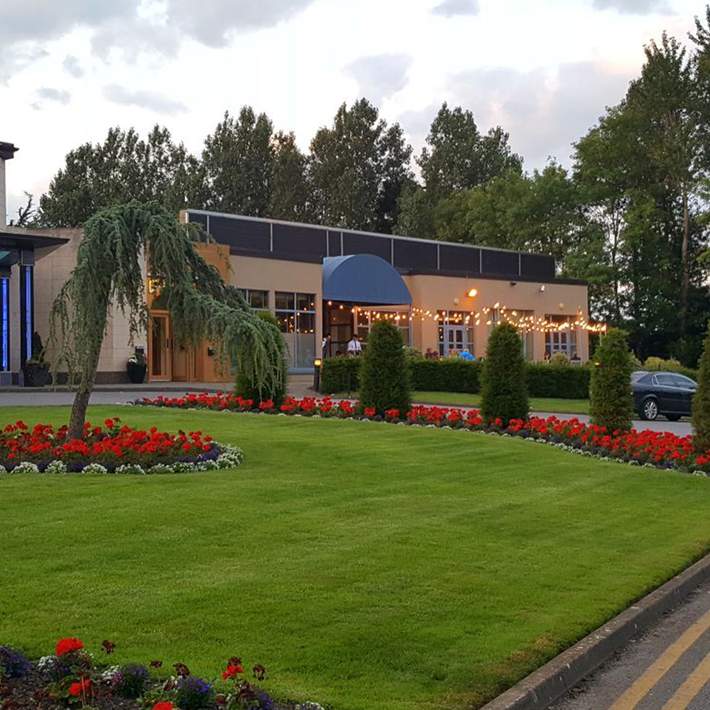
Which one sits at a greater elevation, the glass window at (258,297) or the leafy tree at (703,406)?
the glass window at (258,297)

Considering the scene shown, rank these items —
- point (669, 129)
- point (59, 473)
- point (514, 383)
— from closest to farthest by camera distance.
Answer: point (59, 473)
point (514, 383)
point (669, 129)

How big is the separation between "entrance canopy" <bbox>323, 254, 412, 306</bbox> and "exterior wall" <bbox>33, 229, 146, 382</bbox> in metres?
9.51

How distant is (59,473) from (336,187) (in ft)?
241

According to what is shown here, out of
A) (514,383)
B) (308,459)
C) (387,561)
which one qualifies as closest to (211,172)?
(514,383)

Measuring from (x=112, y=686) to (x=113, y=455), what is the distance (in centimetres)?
794

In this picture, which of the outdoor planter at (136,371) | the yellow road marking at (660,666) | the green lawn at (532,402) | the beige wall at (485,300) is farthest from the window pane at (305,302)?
A: the yellow road marking at (660,666)

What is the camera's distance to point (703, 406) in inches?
645

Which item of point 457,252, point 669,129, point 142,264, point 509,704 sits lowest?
point 509,704

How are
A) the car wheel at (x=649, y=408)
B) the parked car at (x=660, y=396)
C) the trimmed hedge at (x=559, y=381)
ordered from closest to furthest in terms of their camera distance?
1. the parked car at (x=660, y=396)
2. the car wheel at (x=649, y=408)
3. the trimmed hedge at (x=559, y=381)

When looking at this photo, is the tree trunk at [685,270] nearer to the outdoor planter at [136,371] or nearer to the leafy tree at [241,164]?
the leafy tree at [241,164]

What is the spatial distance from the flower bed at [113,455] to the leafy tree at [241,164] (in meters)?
69.4

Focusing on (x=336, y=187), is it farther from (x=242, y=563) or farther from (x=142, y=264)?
(x=242, y=563)

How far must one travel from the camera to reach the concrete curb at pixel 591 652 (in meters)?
5.60

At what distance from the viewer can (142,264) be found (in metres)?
14.8
